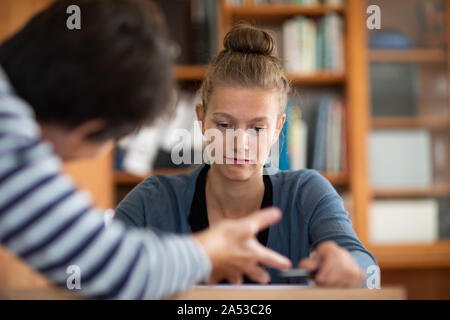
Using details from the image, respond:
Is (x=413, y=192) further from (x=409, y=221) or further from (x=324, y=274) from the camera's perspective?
(x=324, y=274)

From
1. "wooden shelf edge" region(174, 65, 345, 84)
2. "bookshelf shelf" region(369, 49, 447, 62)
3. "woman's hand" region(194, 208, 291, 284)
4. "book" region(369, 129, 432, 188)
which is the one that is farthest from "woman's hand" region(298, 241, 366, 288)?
"bookshelf shelf" region(369, 49, 447, 62)

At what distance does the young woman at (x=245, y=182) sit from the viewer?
734 millimetres

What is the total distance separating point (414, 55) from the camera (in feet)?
6.21

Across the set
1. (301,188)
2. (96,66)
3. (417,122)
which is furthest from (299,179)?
(417,122)

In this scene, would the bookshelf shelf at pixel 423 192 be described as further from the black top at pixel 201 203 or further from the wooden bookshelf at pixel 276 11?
the black top at pixel 201 203

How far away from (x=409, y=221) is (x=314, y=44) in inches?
30.9

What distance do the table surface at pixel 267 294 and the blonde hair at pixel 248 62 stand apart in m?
0.41

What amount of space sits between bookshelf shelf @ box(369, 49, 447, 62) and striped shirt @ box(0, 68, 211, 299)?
1728 mm

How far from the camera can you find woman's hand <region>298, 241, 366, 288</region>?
1.66 ft

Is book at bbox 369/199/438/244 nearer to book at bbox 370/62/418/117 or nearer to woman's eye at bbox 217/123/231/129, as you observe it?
book at bbox 370/62/418/117

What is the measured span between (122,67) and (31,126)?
0.09 meters

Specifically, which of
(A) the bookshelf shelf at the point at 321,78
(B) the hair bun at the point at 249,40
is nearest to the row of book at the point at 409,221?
(A) the bookshelf shelf at the point at 321,78

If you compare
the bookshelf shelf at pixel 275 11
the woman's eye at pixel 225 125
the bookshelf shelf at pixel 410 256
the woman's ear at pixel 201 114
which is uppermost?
the bookshelf shelf at pixel 275 11
